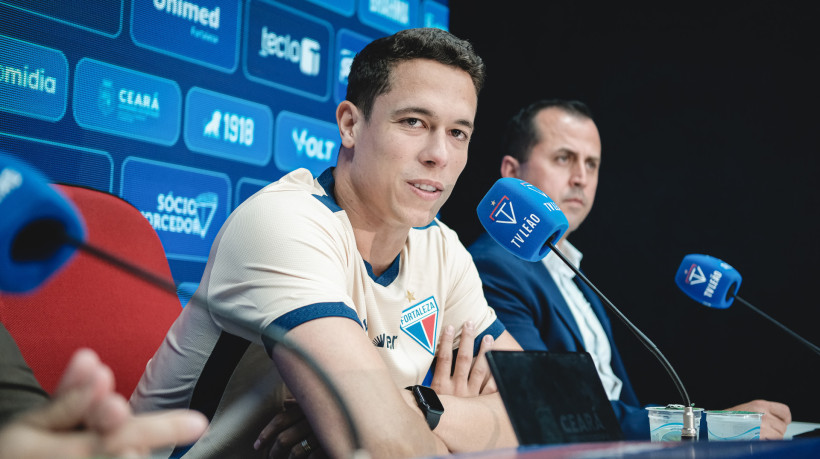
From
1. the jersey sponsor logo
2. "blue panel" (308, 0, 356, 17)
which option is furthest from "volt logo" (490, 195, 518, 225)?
"blue panel" (308, 0, 356, 17)

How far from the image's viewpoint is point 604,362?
6.90ft

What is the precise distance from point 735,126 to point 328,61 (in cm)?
154

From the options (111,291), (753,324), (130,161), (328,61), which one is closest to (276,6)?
(328,61)

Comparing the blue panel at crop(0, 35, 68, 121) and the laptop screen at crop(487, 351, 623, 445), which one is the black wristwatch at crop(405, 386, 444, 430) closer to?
the laptop screen at crop(487, 351, 623, 445)

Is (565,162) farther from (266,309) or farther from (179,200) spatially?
(266,309)

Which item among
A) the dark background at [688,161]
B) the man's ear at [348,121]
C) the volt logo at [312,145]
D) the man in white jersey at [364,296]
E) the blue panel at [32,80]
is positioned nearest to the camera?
the man in white jersey at [364,296]

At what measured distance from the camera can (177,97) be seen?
1.81 metres

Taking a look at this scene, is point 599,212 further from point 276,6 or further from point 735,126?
point 276,6

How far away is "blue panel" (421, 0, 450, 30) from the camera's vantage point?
9.05ft

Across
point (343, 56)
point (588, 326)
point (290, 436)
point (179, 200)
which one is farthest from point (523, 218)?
point (343, 56)

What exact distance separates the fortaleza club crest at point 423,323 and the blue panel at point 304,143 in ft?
3.16

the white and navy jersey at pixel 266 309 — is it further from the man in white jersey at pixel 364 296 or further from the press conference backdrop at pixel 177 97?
→ the press conference backdrop at pixel 177 97

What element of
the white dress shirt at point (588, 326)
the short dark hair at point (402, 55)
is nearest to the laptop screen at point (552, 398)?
the short dark hair at point (402, 55)

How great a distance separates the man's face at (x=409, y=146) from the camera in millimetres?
1267
